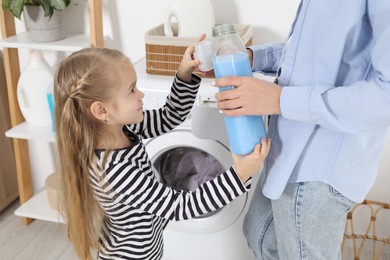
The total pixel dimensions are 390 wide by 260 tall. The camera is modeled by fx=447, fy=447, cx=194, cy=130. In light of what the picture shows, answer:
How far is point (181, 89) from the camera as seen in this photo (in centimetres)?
124

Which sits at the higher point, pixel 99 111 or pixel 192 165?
pixel 99 111

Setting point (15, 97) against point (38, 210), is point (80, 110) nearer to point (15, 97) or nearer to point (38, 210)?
point (15, 97)

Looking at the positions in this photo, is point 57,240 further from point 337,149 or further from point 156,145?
point 337,149

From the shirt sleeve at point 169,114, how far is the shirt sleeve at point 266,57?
0.17 m

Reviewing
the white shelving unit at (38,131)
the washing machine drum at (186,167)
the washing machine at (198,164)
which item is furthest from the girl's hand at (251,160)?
the white shelving unit at (38,131)

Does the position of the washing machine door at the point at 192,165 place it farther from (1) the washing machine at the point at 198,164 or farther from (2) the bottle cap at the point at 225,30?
(2) the bottle cap at the point at 225,30

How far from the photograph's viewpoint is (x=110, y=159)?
106cm

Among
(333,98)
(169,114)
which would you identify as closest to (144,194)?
(169,114)

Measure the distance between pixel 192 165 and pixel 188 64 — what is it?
71 centimetres

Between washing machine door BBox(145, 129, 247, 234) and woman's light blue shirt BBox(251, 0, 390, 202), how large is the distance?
54 cm

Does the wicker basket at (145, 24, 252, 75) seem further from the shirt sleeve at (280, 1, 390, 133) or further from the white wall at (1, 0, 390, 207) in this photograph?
the shirt sleeve at (280, 1, 390, 133)

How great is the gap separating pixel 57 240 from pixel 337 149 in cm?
157

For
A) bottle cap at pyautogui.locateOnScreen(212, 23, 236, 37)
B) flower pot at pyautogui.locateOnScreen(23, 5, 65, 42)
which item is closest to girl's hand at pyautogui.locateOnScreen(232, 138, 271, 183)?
bottle cap at pyautogui.locateOnScreen(212, 23, 236, 37)

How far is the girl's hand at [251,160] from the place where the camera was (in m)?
0.97
